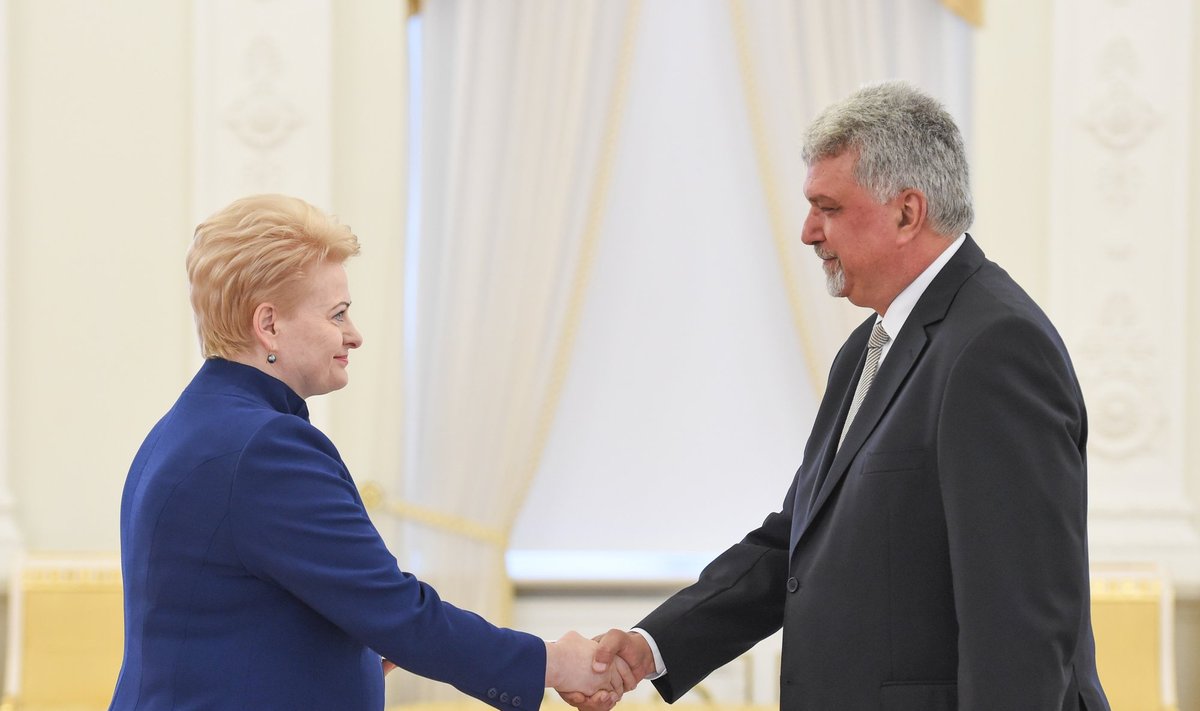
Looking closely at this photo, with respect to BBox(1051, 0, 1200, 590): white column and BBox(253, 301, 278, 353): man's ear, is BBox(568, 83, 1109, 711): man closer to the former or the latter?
BBox(253, 301, 278, 353): man's ear

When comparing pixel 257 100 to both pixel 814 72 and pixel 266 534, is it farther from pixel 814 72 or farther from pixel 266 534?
pixel 266 534

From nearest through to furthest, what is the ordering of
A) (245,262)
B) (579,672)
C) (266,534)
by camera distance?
(266,534) < (245,262) < (579,672)

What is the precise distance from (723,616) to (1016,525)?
0.98 meters

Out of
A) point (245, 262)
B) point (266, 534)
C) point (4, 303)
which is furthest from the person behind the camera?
point (4, 303)

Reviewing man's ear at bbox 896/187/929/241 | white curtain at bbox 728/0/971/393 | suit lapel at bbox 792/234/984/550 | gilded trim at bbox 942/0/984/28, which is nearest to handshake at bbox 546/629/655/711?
suit lapel at bbox 792/234/984/550

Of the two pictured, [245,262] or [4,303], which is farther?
[4,303]

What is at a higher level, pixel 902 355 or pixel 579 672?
pixel 902 355

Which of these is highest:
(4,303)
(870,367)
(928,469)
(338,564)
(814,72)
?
(814,72)

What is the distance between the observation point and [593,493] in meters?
4.94

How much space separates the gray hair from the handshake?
108 centimetres

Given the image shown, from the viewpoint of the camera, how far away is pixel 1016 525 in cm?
178

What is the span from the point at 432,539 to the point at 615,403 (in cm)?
88

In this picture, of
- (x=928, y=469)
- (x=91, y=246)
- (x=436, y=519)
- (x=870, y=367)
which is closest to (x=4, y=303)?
(x=91, y=246)

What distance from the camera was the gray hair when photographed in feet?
6.85
